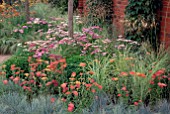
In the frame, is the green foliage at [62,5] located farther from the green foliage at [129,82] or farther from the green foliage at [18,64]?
the green foliage at [129,82]

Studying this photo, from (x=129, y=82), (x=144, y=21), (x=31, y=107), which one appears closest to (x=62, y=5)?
(x=144, y=21)

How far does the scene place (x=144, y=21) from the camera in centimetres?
773

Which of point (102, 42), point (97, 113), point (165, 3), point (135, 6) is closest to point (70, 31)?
point (102, 42)

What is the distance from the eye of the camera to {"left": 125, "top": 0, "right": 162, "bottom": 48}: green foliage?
7.68 m

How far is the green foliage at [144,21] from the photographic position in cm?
768

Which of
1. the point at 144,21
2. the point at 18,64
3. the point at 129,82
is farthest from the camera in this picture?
the point at 144,21

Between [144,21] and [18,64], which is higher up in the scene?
[144,21]

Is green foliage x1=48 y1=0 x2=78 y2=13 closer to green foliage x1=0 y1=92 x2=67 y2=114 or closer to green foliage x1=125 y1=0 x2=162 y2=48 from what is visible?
green foliage x1=125 y1=0 x2=162 y2=48

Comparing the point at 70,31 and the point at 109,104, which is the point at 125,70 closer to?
the point at 109,104

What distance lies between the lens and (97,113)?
4.25 meters

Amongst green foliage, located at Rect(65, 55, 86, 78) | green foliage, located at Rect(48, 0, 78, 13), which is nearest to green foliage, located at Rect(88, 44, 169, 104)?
green foliage, located at Rect(65, 55, 86, 78)

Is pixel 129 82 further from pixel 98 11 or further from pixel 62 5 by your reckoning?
pixel 62 5

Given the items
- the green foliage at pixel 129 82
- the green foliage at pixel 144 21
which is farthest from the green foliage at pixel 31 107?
the green foliage at pixel 144 21

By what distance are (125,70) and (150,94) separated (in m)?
0.57
